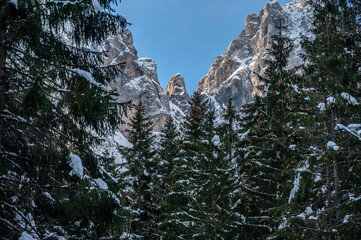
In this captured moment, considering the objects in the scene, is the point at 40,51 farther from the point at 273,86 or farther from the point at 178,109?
the point at 178,109

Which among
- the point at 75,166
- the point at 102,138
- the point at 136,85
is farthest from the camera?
the point at 136,85

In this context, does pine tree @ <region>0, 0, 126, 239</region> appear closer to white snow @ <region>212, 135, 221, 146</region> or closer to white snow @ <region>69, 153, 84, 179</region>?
white snow @ <region>69, 153, 84, 179</region>

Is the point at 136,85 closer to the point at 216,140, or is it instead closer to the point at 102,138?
the point at 216,140

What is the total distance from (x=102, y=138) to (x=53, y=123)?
4.68ft

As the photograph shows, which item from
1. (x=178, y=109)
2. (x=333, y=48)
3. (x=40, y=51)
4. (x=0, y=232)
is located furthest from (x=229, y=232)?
(x=178, y=109)

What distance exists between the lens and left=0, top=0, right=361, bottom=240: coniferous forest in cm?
432

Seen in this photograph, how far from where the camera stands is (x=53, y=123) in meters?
5.01

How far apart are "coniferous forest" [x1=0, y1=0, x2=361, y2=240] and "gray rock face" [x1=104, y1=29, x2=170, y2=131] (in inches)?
4837

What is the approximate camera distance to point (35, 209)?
495 cm

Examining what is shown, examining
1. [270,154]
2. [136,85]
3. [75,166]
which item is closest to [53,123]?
[75,166]

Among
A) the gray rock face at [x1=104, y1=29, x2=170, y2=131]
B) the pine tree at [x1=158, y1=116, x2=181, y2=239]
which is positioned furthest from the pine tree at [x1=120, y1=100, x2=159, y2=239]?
the gray rock face at [x1=104, y1=29, x2=170, y2=131]

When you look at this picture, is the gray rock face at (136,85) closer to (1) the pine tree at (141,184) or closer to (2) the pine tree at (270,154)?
(1) the pine tree at (141,184)

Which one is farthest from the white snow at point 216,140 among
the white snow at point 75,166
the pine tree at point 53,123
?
the white snow at point 75,166

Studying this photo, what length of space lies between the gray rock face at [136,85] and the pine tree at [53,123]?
422 ft
